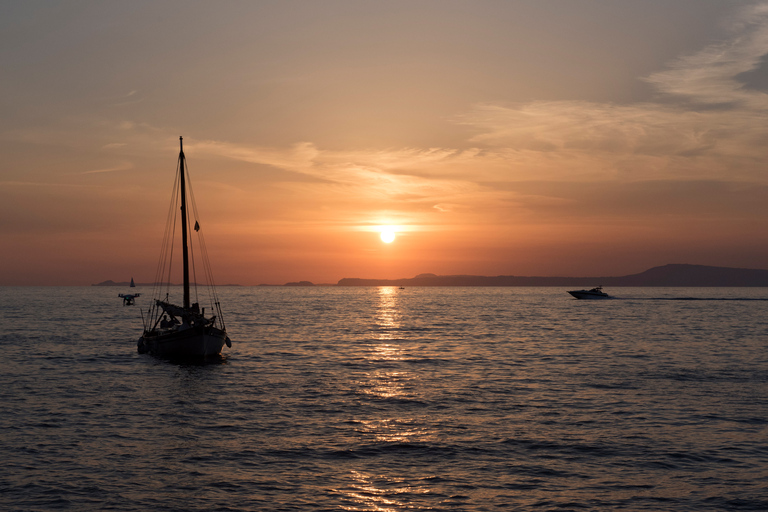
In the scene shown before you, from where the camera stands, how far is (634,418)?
27.2 m

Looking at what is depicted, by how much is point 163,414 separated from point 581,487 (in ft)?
65.2

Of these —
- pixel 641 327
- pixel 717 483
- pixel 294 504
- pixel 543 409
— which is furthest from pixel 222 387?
pixel 641 327

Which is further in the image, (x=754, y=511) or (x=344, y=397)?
(x=344, y=397)

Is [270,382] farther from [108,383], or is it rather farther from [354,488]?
[354,488]

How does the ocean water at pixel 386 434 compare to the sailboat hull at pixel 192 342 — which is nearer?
the ocean water at pixel 386 434

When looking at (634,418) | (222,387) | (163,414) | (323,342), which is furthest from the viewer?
(323,342)

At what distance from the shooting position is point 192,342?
5025 cm

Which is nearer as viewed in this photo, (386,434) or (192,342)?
(386,434)

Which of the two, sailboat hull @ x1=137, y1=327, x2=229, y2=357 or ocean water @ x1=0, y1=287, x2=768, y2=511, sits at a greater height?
sailboat hull @ x1=137, y1=327, x2=229, y2=357

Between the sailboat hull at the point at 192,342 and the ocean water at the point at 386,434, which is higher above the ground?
the sailboat hull at the point at 192,342

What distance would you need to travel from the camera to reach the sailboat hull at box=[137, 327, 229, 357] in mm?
50125

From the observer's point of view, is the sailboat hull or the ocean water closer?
the ocean water

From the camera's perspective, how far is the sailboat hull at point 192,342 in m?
50.1

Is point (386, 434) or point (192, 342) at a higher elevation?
point (192, 342)
